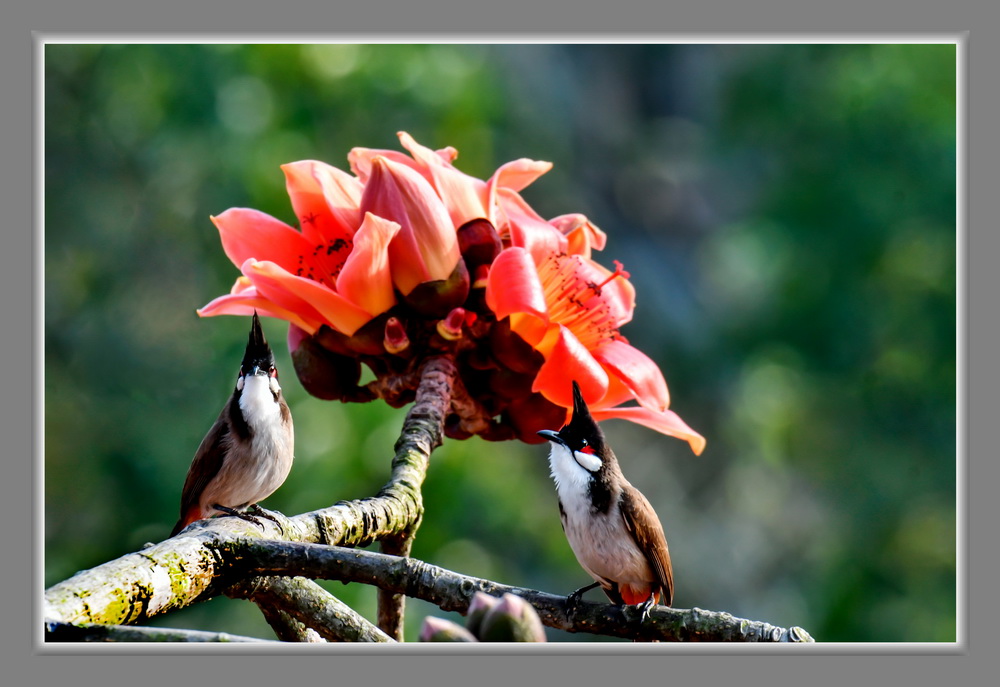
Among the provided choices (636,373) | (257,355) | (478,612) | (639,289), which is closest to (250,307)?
(257,355)

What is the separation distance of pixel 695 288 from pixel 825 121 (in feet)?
6.80

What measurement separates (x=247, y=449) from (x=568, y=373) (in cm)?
49

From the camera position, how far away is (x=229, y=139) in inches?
180

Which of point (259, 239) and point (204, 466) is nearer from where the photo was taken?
point (259, 239)

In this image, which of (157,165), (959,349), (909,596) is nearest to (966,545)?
(959,349)

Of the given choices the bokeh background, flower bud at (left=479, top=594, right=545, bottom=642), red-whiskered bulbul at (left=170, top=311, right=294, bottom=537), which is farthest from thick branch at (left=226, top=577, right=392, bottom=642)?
the bokeh background

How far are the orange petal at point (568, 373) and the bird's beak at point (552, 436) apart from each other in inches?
2.0

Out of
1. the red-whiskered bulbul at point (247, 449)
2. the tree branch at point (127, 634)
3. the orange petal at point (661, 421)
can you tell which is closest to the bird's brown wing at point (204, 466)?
the red-whiskered bulbul at point (247, 449)

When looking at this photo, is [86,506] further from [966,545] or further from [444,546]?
[966,545]

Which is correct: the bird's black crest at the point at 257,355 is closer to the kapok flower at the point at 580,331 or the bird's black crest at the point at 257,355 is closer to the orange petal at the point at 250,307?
the orange petal at the point at 250,307

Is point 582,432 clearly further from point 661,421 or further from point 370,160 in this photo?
point 370,160

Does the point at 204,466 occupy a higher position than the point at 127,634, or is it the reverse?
the point at 204,466

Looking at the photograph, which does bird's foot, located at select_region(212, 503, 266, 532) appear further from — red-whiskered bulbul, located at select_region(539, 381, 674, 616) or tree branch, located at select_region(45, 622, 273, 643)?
red-whiskered bulbul, located at select_region(539, 381, 674, 616)

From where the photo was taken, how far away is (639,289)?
761cm
